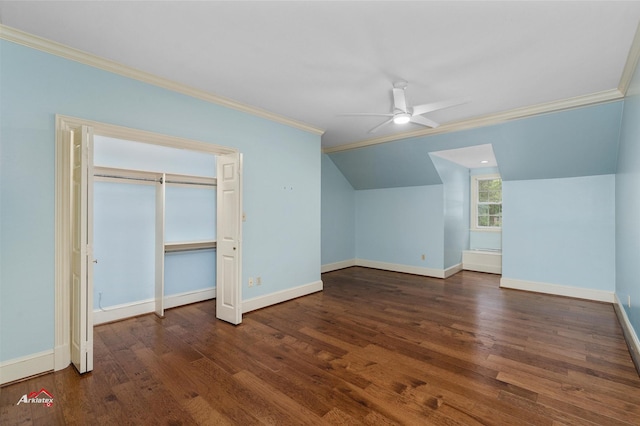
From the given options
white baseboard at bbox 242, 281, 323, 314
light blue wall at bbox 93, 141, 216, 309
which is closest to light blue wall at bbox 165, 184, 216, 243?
light blue wall at bbox 93, 141, 216, 309

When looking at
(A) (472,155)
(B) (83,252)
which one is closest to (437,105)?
(A) (472,155)

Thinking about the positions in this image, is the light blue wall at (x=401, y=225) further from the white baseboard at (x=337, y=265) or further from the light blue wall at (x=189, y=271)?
the light blue wall at (x=189, y=271)

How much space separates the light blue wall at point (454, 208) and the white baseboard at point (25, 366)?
5907 millimetres

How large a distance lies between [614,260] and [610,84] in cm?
271

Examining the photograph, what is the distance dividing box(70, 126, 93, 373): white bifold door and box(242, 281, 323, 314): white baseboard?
1745mm

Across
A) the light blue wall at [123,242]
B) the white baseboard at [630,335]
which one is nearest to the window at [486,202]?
the white baseboard at [630,335]

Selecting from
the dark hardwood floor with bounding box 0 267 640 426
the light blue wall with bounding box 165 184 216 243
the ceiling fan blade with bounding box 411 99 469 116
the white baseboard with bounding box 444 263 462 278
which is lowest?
the dark hardwood floor with bounding box 0 267 640 426

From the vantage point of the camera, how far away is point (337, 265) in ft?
22.9

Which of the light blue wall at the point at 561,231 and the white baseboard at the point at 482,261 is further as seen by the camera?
the white baseboard at the point at 482,261

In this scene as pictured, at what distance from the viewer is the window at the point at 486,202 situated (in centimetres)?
710

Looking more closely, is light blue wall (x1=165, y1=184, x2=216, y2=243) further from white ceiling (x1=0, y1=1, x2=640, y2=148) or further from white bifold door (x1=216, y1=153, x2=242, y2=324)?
white ceiling (x1=0, y1=1, x2=640, y2=148)

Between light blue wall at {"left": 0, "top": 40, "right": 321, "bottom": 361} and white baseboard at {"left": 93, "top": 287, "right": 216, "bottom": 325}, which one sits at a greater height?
light blue wall at {"left": 0, "top": 40, "right": 321, "bottom": 361}

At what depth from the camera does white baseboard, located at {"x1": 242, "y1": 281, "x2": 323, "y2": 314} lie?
3.98 metres
